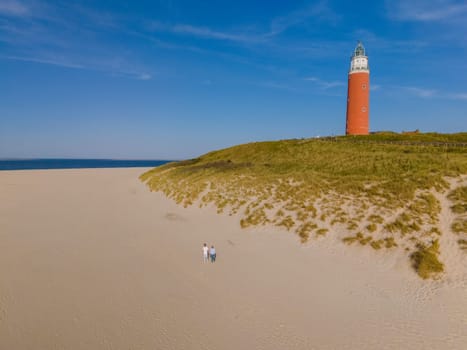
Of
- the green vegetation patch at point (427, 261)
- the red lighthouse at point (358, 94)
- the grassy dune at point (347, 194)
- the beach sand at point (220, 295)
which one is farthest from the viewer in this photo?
the red lighthouse at point (358, 94)

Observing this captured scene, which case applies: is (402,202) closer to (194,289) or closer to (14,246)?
(194,289)

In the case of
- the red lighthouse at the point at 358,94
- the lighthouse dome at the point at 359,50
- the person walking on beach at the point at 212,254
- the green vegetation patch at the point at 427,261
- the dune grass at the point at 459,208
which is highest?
the lighthouse dome at the point at 359,50

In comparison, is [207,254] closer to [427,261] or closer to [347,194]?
[427,261]

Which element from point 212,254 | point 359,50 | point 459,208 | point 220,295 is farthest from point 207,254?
point 359,50

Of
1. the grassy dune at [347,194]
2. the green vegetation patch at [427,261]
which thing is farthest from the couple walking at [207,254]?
the green vegetation patch at [427,261]

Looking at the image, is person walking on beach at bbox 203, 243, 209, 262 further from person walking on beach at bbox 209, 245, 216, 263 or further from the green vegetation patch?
the green vegetation patch

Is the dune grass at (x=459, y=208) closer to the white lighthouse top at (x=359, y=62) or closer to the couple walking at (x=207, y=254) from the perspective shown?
the couple walking at (x=207, y=254)

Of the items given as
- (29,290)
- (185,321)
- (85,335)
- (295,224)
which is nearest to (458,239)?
(295,224)
